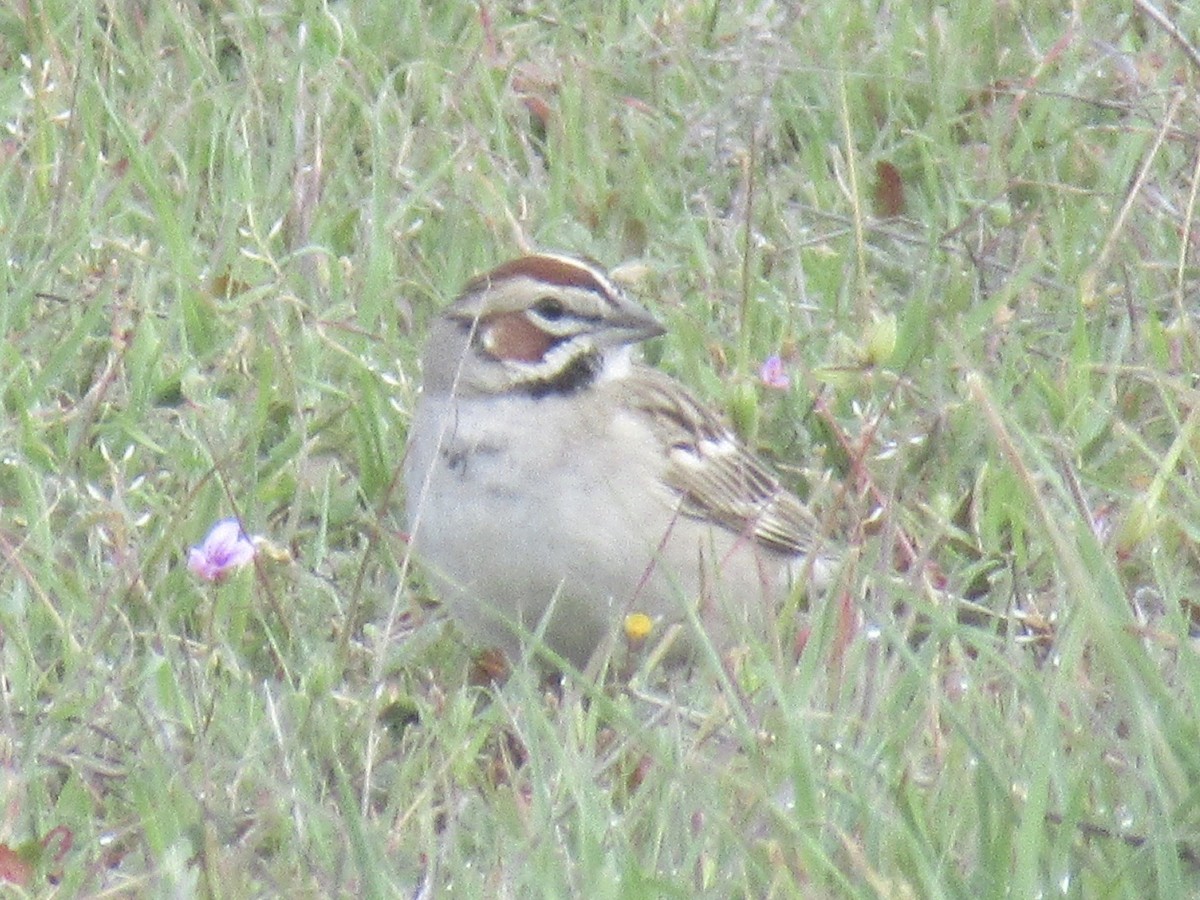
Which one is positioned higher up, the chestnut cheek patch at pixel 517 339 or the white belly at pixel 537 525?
the chestnut cheek patch at pixel 517 339

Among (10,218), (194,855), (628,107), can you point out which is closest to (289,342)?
(10,218)

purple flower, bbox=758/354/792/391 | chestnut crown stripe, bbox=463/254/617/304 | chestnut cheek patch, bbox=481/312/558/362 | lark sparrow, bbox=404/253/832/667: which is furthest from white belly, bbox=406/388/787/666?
purple flower, bbox=758/354/792/391

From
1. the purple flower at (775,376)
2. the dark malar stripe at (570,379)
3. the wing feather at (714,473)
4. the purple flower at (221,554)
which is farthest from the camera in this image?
the purple flower at (775,376)

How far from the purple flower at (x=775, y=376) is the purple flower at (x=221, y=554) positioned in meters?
1.31

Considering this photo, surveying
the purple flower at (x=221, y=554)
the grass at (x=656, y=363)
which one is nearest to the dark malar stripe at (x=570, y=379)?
the grass at (x=656, y=363)

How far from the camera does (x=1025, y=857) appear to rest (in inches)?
118

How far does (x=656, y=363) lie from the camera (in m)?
5.84

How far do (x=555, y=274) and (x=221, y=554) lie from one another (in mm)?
820

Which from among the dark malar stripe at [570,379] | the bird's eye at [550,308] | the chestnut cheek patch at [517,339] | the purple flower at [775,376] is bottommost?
the purple flower at [775,376]

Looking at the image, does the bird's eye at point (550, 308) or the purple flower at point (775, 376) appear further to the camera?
the purple flower at point (775, 376)

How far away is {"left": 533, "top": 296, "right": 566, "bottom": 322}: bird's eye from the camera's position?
482 centimetres

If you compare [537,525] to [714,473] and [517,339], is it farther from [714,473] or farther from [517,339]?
[714,473]

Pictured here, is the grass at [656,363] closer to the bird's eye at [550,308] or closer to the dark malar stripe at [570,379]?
the dark malar stripe at [570,379]

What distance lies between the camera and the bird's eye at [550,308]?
15.8ft
